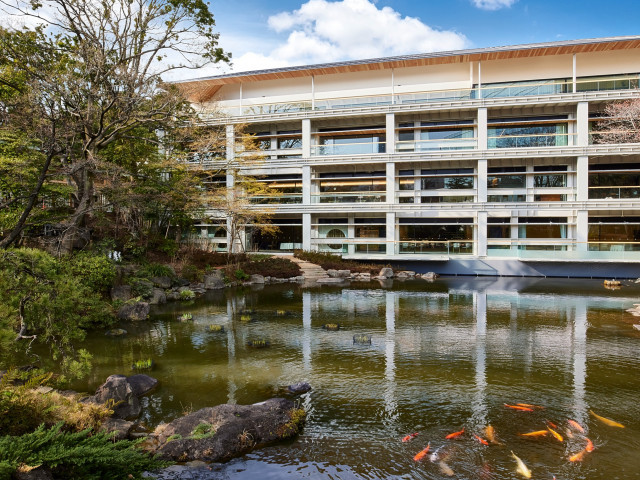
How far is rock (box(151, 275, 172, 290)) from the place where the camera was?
19578mm

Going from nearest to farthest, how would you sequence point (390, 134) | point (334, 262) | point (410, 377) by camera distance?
point (410, 377) → point (334, 262) → point (390, 134)

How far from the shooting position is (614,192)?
88.1 ft

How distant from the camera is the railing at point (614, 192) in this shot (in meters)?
26.5

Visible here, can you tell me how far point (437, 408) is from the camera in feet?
23.8

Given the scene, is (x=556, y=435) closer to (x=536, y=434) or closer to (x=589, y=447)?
(x=536, y=434)

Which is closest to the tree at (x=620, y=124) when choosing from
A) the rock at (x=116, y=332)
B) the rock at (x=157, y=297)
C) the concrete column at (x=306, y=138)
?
the concrete column at (x=306, y=138)

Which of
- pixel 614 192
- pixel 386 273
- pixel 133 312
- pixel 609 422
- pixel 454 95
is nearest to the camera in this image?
pixel 609 422

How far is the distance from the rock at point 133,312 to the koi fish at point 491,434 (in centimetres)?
1203

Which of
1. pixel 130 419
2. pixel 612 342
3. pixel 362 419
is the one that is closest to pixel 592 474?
pixel 362 419

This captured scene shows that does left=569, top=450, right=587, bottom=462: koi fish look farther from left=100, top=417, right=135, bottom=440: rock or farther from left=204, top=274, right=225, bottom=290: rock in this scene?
left=204, top=274, right=225, bottom=290: rock

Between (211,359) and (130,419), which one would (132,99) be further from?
(130,419)

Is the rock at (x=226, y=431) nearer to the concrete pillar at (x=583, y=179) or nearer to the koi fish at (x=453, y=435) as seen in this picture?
the koi fish at (x=453, y=435)

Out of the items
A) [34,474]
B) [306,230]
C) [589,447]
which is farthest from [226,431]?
[306,230]

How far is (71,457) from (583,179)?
30348 millimetres
